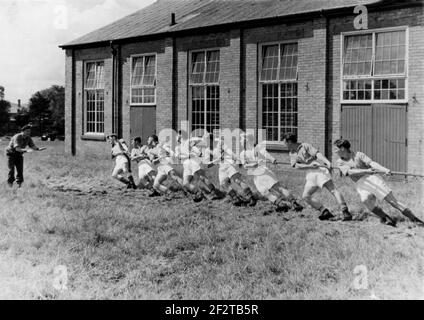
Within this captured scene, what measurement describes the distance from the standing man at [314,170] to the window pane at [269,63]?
29.8ft

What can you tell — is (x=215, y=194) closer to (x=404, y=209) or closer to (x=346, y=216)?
(x=346, y=216)

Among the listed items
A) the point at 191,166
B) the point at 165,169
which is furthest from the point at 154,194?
the point at 191,166

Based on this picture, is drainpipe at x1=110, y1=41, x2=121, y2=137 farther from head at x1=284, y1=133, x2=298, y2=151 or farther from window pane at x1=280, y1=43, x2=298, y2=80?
head at x1=284, y1=133, x2=298, y2=151

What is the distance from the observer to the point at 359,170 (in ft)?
29.2

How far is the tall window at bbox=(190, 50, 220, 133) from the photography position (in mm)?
20688

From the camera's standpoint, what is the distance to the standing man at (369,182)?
880 cm

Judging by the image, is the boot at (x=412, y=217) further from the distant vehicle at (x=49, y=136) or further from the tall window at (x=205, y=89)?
the distant vehicle at (x=49, y=136)

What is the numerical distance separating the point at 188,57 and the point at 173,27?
169cm

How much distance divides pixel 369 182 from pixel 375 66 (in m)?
8.08

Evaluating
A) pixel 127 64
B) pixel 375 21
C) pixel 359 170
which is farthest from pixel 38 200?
pixel 127 64

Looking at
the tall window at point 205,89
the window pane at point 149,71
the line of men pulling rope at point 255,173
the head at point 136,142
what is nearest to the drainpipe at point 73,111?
the window pane at point 149,71

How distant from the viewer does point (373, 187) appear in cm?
891
